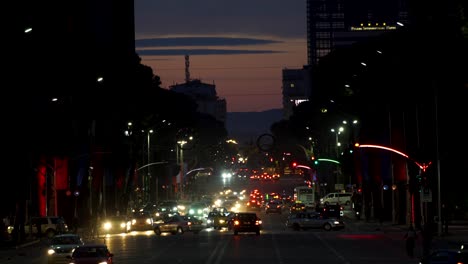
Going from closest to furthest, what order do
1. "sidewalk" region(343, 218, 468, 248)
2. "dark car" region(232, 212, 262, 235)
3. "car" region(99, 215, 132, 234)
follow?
"sidewalk" region(343, 218, 468, 248)
"dark car" region(232, 212, 262, 235)
"car" region(99, 215, 132, 234)

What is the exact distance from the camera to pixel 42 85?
10612 centimetres

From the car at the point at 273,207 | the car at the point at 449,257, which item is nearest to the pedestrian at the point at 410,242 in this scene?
the car at the point at 449,257

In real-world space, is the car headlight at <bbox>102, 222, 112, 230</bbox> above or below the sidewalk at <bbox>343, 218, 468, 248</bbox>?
above

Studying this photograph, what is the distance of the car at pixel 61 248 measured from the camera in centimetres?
5209

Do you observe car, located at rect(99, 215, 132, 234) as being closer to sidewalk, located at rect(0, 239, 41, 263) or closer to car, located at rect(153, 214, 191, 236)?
car, located at rect(153, 214, 191, 236)

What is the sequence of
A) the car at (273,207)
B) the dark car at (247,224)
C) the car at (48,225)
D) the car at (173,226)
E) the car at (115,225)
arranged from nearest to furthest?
1. the dark car at (247,224)
2. the car at (48,225)
3. the car at (173,226)
4. the car at (115,225)
5. the car at (273,207)

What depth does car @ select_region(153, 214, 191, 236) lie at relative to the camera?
296 ft

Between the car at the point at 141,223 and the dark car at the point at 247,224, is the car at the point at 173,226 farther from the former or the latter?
the car at the point at 141,223

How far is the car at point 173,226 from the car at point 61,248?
109 ft

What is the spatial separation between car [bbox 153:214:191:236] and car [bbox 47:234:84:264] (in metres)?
33.4

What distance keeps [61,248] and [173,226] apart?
125 feet

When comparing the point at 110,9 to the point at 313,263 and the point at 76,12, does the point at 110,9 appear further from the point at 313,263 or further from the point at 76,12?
the point at 313,263

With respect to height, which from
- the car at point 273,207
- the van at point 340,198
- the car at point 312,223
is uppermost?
the van at point 340,198

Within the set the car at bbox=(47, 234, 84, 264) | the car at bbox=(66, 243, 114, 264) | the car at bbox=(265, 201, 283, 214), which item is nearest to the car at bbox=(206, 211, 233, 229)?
the car at bbox=(265, 201, 283, 214)
